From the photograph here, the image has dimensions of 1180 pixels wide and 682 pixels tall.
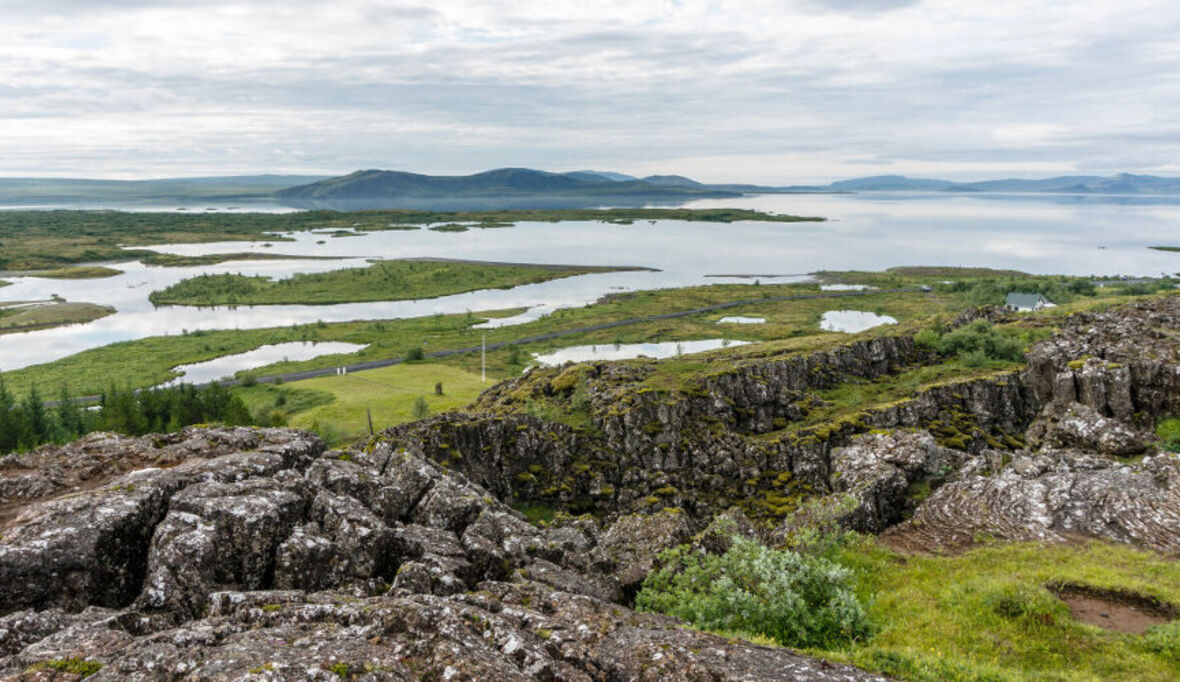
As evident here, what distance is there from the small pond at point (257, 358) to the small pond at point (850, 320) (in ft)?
319

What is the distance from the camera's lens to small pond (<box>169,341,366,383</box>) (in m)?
110

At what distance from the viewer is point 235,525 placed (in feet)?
52.8

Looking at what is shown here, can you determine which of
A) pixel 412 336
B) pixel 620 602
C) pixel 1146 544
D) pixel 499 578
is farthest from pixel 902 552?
pixel 412 336

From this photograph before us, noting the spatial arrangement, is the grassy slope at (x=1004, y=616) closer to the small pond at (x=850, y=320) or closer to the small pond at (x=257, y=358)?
the small pond at (x=257, y=358)

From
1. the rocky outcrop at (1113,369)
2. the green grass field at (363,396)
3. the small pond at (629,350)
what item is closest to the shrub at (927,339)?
the rocky outcrop at (1113,369)

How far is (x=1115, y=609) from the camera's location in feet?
62.1

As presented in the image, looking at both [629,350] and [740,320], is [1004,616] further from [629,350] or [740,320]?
[740,320]

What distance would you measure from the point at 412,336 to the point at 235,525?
414 feet

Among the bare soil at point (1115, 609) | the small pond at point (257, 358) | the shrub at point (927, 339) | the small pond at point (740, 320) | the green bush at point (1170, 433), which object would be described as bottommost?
the small pond at point (257, 358)

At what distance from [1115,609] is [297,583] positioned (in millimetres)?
22072

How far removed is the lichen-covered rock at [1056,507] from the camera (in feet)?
81.9

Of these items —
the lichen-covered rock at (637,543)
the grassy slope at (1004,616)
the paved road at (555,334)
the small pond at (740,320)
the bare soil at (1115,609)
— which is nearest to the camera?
the grassy slope at (1004,616)

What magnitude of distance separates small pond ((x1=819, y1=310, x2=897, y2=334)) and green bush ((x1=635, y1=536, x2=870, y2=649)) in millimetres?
125936

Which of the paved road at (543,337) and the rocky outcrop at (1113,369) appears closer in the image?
the rocky outcrop at (1113,369)
